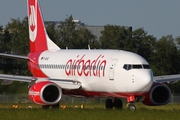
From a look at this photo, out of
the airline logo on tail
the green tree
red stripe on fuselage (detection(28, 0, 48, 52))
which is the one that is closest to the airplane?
red stripe on fuselage (detection(28, 0, 48, 52))

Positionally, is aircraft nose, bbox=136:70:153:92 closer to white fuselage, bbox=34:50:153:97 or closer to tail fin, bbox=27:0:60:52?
white fuselage, bbox=34:50:153:97

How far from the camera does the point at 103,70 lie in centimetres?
4106

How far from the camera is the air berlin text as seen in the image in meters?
41.4

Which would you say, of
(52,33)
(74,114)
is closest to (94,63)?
(74,114)

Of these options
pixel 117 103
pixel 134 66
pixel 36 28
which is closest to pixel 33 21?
pixel 36 28

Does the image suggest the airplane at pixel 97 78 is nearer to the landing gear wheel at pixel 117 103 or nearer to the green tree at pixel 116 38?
the landing gear wheel at pixel 117 103

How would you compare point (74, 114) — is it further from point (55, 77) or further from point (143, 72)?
point (55, 77)

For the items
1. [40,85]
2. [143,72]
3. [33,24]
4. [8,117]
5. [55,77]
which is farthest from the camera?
[33,24]

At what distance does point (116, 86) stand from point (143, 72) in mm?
2000

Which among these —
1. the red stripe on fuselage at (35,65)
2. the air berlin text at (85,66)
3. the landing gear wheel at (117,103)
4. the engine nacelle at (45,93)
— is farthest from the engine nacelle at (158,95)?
the red stripe on fuselage at (35,65)

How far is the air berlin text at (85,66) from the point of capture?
4144cm

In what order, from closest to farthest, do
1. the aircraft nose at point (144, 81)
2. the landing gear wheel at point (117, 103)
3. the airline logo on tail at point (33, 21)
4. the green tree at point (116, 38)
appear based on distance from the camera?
1. the aircraft nose at point (144, 81)
2. the landing gear wheel at point (117, 103)
3. the airline logo on tail at point (33, 21)
4. the green tree at point (116, 38)

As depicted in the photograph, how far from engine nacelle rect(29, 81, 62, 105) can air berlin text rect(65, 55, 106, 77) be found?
2078 mm

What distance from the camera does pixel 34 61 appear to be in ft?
162
